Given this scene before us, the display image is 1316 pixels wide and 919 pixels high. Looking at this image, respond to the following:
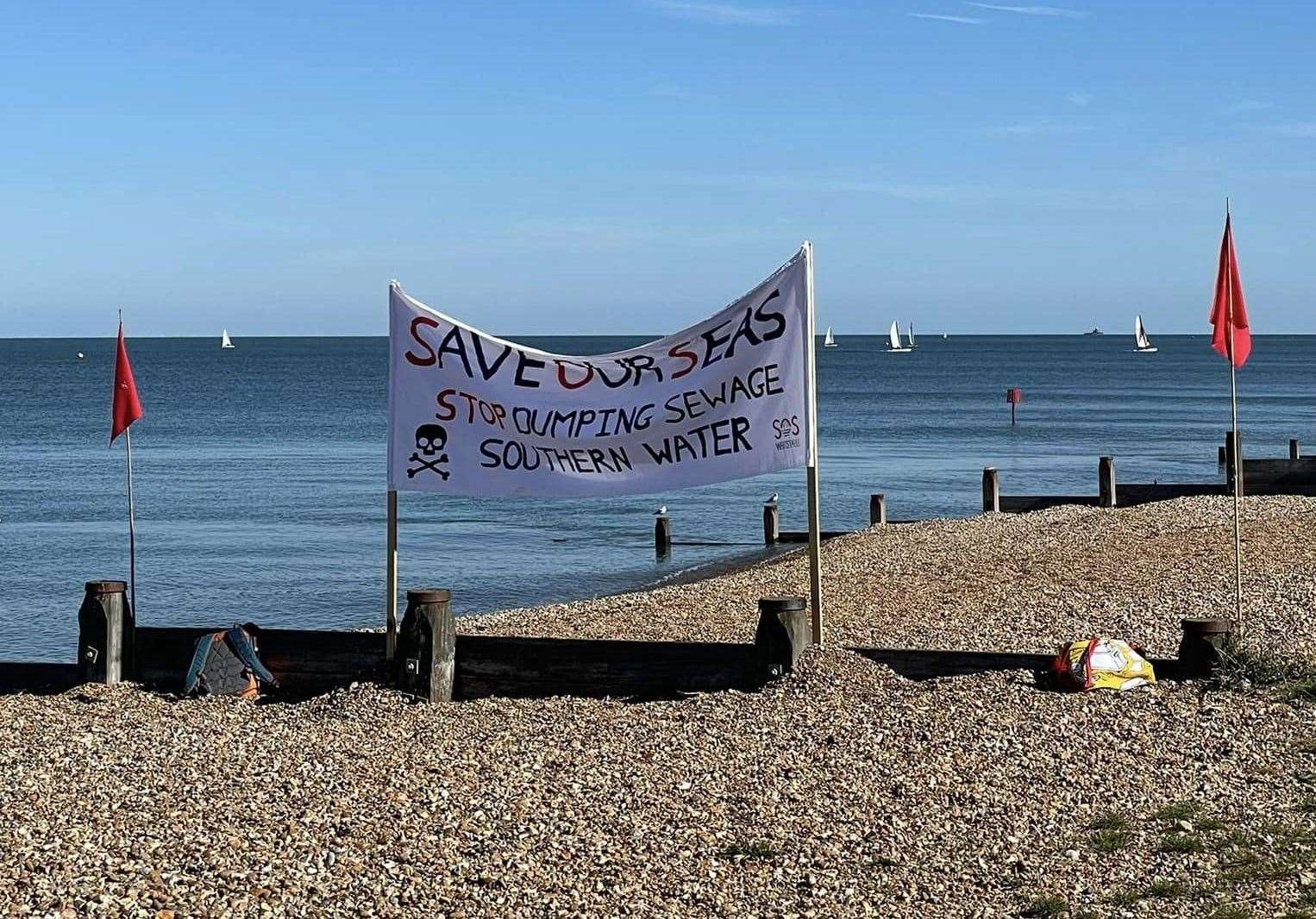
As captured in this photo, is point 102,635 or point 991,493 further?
point 991,493

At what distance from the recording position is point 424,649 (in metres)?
12.3

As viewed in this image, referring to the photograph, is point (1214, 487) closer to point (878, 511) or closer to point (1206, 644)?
point (878, 511)

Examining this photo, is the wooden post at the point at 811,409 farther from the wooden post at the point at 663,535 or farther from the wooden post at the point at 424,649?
the wooden post at the point at 663,535

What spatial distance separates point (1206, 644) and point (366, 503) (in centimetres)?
3073

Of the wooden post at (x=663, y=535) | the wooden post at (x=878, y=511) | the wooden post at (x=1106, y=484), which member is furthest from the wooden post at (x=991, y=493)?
the wooden post at (x=663, y=535)

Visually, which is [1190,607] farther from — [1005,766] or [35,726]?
[35,726]

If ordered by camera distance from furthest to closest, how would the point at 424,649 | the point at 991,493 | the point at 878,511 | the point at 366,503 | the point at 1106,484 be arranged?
the point at 366,503
the point at 991,493
the point at 878,511
the point at 1106,484
the point at 424,649

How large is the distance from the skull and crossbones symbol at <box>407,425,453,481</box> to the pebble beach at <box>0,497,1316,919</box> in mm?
1908

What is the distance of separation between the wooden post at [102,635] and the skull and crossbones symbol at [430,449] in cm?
248

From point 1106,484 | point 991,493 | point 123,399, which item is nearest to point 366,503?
point 991,493

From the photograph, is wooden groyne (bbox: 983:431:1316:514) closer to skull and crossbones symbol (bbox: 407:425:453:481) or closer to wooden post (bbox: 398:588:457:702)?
skull and crossbones symbol (bbox: 407:425:453:481)

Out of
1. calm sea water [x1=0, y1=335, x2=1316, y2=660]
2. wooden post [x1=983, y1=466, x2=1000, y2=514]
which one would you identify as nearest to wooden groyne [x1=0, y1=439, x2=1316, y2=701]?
calm sea water [x1=0, y1=335, x2=1316, y2=660]

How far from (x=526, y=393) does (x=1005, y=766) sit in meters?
5.15

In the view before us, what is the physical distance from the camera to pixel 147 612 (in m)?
24.0
